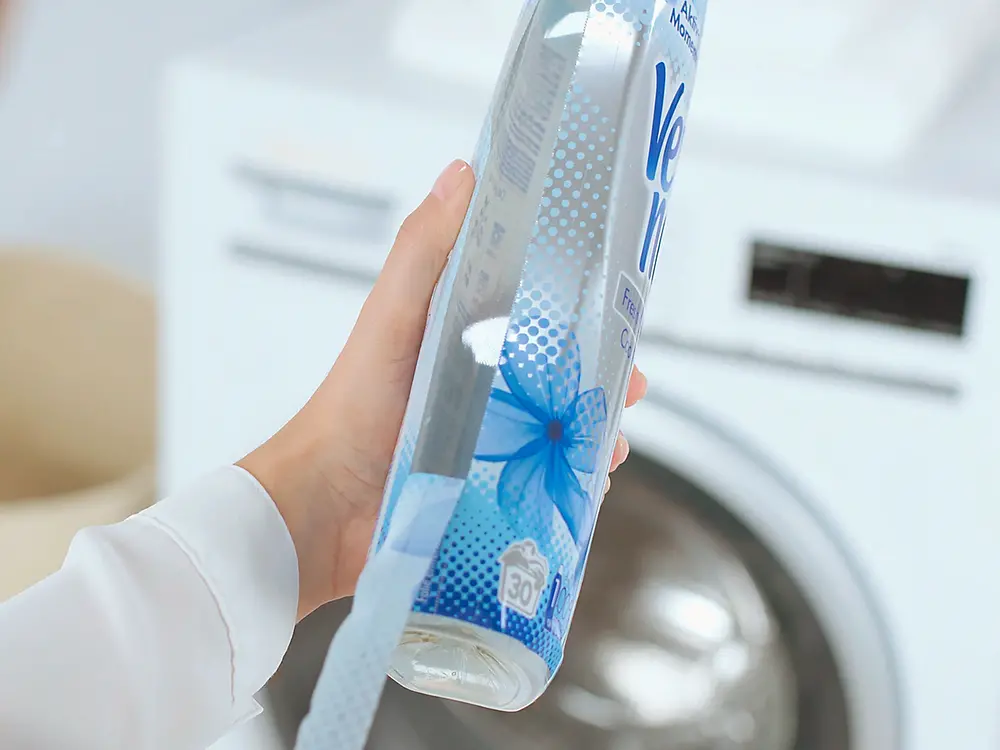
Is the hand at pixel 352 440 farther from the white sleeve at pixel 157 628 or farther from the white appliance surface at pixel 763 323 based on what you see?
the white appliance surface at pixel 763 323

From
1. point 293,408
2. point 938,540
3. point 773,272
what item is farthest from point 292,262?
point 938,540

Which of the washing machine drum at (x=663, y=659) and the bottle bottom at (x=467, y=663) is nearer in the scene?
the bottle bottom at (x=467, y=663)

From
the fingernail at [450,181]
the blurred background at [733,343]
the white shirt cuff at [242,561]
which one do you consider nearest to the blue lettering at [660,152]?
the fingernail at [450,181]

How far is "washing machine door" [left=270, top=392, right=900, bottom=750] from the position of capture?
2.70 ft

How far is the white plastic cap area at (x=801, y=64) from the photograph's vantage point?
80 cm

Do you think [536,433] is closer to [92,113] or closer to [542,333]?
[542,333]

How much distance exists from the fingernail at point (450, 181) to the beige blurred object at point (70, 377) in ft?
2.54

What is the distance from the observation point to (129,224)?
1.32 meters

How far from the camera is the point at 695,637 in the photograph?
3.16ft

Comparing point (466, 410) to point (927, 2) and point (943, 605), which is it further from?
point (927, 2)

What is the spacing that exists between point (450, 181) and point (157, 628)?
0.71ft

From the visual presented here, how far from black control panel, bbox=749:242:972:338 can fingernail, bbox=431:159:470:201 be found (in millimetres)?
308

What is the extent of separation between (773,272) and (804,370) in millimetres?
66

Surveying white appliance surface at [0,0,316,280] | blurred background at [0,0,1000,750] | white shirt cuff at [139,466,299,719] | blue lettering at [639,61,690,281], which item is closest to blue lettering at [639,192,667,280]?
blue lettering at [639,61,690,281]
